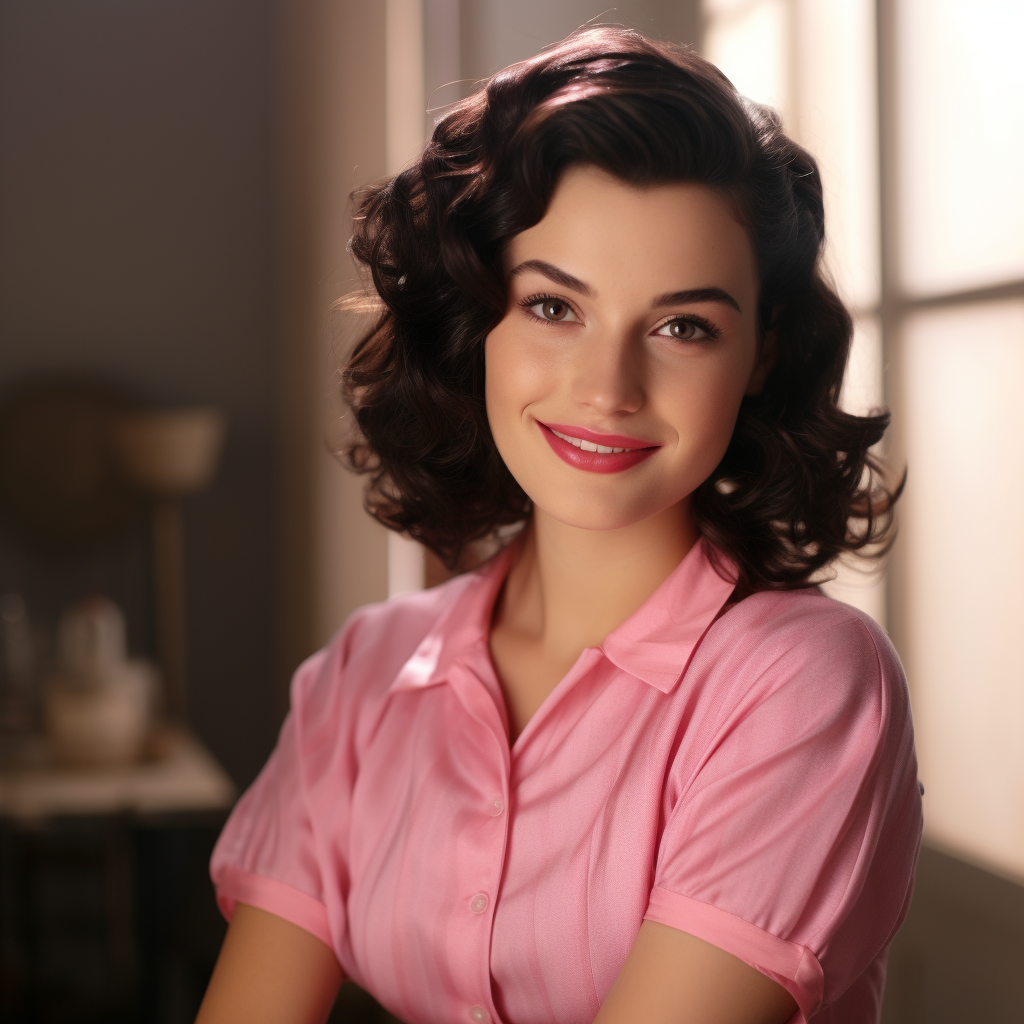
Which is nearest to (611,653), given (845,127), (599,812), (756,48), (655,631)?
(655,631)

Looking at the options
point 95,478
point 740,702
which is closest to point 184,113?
point 95,478

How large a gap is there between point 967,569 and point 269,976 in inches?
37.2

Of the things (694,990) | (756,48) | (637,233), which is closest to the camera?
(694,990)

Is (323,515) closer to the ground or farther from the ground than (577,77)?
closer to the ground

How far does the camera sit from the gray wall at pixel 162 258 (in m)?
3.03

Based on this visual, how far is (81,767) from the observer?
300 cm

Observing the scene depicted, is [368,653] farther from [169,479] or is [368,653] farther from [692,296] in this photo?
[169,479]

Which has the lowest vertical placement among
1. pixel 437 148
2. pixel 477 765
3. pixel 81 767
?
pixel 81 767

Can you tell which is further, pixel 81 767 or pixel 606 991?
pixel 81 767

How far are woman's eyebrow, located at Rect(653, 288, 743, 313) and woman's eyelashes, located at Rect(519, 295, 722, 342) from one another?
2cm

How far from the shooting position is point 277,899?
4.01 feet

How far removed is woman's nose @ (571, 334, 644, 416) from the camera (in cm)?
101

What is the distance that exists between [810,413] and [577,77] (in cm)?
A: 42

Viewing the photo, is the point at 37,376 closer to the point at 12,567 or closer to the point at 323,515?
the point at 12,567
